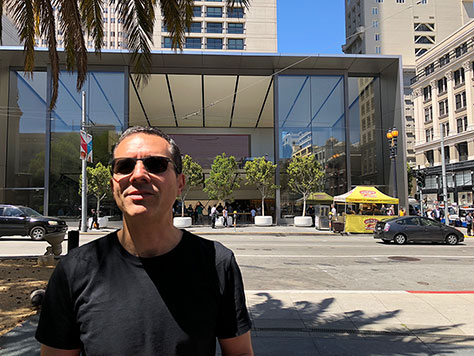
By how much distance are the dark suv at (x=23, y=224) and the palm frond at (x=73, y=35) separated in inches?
424

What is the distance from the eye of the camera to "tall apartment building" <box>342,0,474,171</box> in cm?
7373

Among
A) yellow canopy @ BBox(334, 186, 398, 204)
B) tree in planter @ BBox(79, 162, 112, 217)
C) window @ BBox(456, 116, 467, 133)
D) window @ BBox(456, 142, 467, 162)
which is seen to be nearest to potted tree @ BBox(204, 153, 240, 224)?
tree in planter @ BBox(79, 162, 112, 217)

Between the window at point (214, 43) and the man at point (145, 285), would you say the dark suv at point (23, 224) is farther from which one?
the window at point (214, 43)

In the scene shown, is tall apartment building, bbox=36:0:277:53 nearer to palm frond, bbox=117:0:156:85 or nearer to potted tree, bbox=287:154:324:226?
potted tree, bbox=287:154:324:226

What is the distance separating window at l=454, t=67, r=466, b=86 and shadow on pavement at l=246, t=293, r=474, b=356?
177 feet

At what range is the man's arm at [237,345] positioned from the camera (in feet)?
5.24

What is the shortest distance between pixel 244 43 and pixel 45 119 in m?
33.1

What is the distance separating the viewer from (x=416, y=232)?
15727 millimetres

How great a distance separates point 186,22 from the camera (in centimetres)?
593

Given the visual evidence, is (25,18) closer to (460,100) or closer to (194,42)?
(194,42)

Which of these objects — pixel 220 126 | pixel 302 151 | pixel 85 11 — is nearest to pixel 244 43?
pixel 220 126

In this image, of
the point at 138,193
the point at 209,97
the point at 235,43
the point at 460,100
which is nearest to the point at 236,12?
the point at 138,193

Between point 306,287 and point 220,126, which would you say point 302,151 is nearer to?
point 220,126

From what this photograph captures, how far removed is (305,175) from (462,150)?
113 feet
